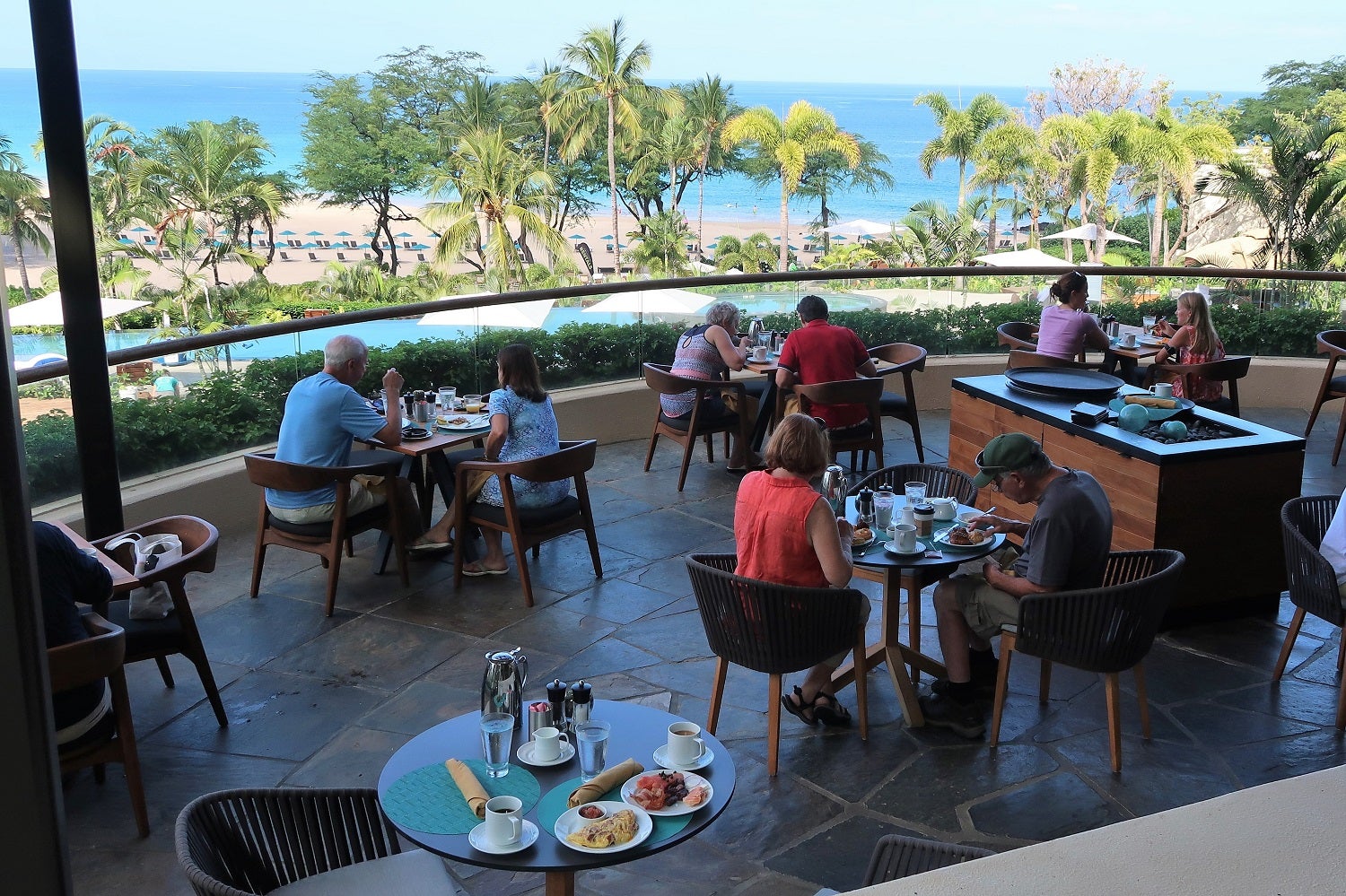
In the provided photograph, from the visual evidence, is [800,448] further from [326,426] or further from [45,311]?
[45,311]

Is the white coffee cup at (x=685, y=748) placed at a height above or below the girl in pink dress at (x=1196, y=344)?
below

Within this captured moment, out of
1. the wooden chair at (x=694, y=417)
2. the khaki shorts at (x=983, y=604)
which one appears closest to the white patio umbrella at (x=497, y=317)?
the wooden chair at (x=694, y=417)

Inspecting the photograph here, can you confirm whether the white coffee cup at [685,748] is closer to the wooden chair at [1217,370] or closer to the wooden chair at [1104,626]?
the wooden chair at [1104,626]

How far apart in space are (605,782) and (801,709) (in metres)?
1.75

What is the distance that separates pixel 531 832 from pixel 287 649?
2.82 meters

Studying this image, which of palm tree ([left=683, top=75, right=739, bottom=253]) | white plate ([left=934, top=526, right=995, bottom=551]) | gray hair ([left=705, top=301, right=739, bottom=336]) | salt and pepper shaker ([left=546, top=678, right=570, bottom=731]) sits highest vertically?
palm tree ([left=683, top=75, right=739, bottom=253])

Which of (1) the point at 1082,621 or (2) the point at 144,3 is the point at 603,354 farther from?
(2) the point at 144,3

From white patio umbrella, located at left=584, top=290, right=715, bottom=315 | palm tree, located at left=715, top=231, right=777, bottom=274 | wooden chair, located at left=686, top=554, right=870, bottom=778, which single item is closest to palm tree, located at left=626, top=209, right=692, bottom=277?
palm tree, located at left=715, top=231, right=777, bottom=274

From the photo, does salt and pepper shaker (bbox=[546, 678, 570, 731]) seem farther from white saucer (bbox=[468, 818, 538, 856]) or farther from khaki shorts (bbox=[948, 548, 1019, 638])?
khaki shorts (bbox=[948, 548, 1019, 638])

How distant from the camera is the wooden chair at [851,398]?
7.03 metres

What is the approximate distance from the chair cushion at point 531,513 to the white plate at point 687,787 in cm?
285

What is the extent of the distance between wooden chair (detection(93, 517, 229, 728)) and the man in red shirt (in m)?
3.87

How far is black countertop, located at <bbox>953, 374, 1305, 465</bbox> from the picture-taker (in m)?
5.20

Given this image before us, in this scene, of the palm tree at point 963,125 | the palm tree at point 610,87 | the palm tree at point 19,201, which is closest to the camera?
the palm tree at point 19,201
